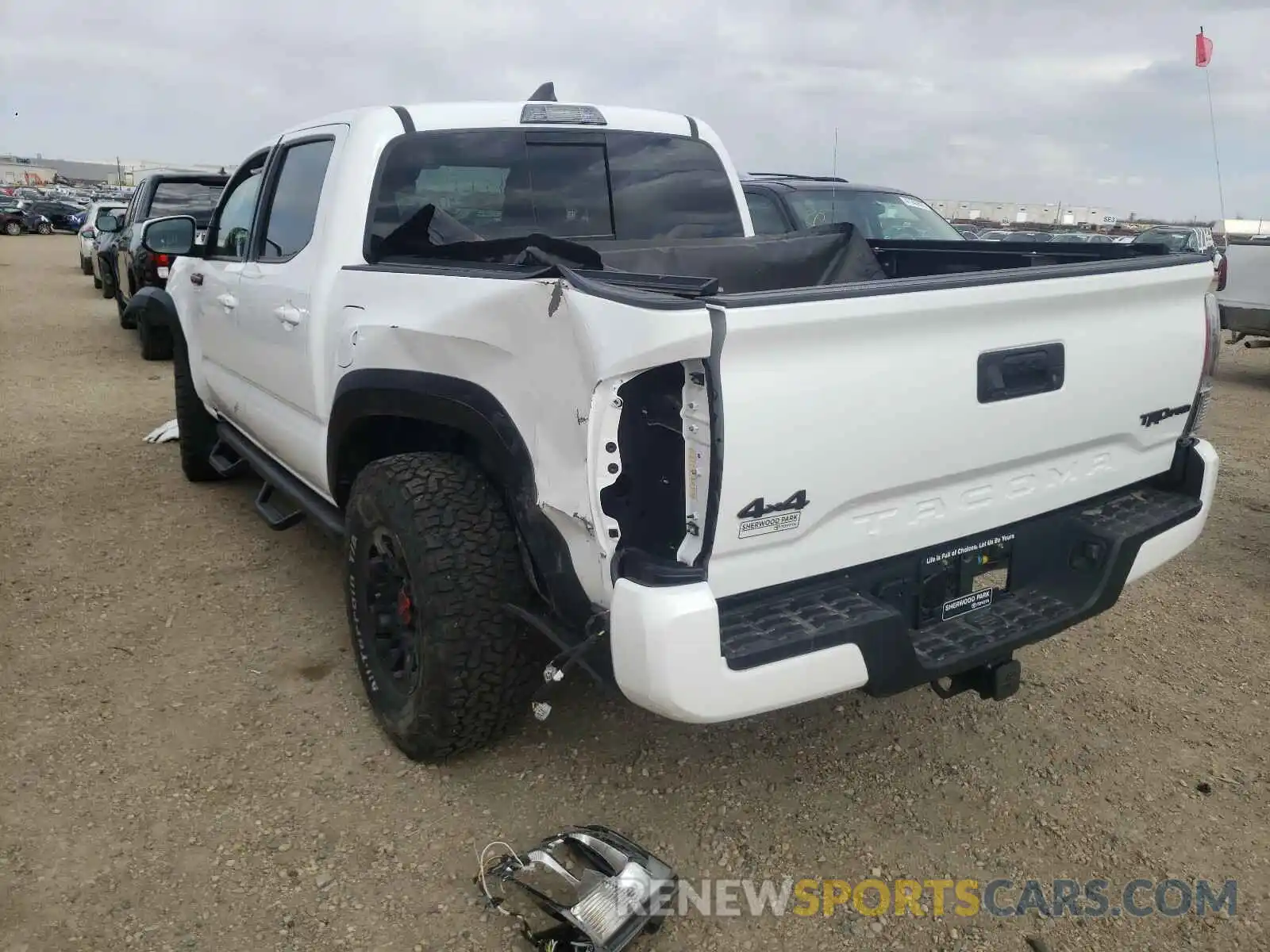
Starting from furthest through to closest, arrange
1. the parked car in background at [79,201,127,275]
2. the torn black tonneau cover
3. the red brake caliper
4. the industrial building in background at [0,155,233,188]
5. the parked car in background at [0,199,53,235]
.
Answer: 1. the industrial building in background at [0,155,233,188]
2. the parked car in background at [0,199,53,235]
3. the parked car in background at [79,201,127,275]
4. the torn black tonneau cover
5. the red brake caliper

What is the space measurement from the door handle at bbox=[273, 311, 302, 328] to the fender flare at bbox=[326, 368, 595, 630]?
19.0 inches

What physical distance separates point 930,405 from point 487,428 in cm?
116

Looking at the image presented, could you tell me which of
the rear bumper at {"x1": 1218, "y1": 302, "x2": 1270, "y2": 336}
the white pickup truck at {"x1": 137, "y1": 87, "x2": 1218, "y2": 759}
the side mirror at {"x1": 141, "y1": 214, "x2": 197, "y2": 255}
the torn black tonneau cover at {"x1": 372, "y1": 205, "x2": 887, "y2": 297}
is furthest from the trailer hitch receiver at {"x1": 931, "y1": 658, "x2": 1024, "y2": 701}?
the rear bumper at {"x1": 1218, "y1": 302, "x2": 1270, "y2": 336}

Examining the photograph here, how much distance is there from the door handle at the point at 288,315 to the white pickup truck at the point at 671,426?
0.09ft

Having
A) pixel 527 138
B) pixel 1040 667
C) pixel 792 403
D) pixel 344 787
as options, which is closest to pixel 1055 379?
pixel 792 403

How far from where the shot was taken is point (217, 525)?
17.5ft

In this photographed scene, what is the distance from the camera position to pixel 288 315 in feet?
12.0

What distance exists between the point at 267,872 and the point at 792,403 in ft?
6.16

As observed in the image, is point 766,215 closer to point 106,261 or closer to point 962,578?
point 962,578

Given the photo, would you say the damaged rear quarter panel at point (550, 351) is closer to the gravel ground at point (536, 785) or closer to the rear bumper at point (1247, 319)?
the gravel ground at point (536, 785)

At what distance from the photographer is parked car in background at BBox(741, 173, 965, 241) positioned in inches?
305
